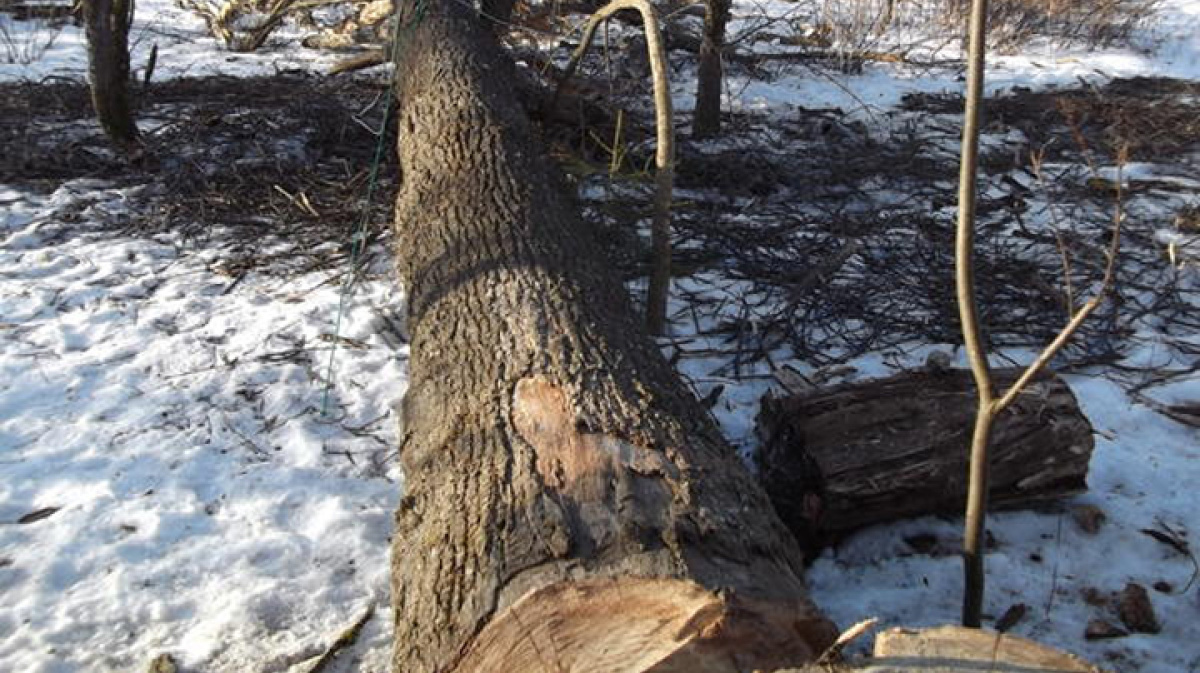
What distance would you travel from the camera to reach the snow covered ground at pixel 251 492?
217 cm

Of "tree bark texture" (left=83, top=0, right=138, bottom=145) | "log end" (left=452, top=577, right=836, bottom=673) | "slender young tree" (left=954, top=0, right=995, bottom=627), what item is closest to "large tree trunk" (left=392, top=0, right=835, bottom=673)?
"log end" (left=452, top=577, right=836, bottom=673)

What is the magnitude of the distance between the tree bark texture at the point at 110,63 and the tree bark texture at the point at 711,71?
304 centimetres

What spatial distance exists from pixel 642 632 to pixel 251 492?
5.27 ft

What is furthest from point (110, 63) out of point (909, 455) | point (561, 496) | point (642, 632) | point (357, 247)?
point (642, 632)

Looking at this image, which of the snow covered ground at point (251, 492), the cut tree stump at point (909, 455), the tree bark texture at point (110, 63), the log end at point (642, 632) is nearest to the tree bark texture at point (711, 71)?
the snow covered ground at point (251, 492)

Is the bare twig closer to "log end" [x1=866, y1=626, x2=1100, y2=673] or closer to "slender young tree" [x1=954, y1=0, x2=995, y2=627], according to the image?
"slender young tree" [x1=954, y1=0, x2=995, y2=627]

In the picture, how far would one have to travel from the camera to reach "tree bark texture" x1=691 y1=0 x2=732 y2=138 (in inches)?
192

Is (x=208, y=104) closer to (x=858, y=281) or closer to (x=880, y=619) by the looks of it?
(x=858, y=281)

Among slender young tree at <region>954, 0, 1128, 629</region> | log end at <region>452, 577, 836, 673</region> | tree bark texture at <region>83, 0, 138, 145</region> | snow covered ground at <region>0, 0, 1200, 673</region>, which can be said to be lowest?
snow covered ground at <region>0, 0, 1200, 673</region>

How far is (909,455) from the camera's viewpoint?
2.41 meters

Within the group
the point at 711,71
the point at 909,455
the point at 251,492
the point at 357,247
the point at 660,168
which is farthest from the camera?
the point at 711,71

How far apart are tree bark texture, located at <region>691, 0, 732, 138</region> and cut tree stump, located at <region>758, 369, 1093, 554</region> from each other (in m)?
2.77

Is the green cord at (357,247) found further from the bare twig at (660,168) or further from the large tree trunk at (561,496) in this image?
the bare twig at (660,168)

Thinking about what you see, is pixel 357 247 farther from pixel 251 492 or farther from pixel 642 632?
pixel 642 632
